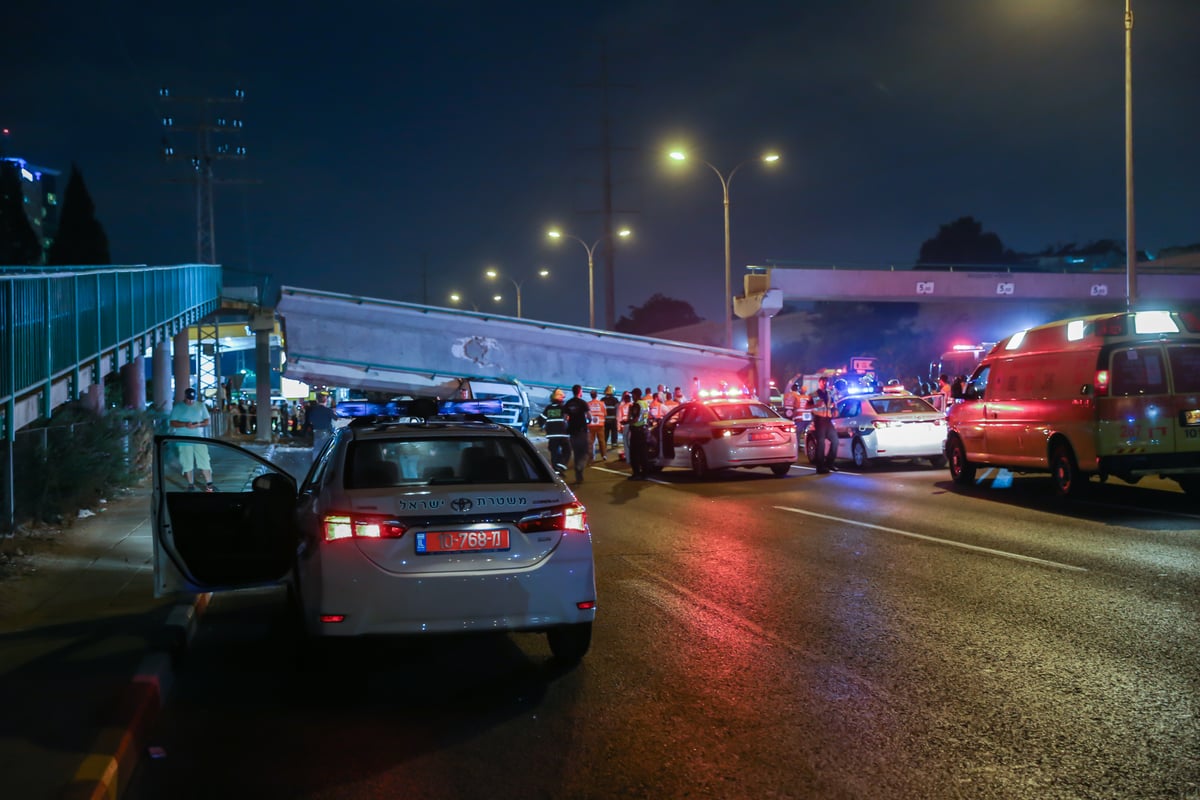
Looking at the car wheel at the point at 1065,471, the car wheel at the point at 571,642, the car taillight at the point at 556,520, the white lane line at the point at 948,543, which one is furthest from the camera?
the car wheel at the point at 1065,471

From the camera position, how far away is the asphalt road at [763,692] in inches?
175

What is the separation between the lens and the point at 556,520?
19.5 feet

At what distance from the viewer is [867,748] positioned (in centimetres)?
468

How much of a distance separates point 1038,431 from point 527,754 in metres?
10.9

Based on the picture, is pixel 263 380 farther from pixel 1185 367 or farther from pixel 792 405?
pixel 1185 367

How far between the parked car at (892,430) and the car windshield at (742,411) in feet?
4.50

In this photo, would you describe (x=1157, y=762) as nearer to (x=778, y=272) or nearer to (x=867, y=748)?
(x=867, y=748)

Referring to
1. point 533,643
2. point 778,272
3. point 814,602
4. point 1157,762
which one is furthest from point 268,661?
point 778,272

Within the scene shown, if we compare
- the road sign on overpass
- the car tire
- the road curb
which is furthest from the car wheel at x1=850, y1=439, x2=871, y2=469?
the road curb

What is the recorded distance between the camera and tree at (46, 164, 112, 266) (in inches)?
2096

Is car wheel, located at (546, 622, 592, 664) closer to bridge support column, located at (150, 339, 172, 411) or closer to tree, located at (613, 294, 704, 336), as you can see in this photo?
bridge support column, located at (150, 339, 172, 411)

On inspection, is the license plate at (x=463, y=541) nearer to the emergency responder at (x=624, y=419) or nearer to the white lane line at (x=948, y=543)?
the white lane line at (x=948, y=543)

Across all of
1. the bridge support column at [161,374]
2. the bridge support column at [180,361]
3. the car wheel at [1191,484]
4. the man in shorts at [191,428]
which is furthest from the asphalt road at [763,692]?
the bridge support column at [180,361]

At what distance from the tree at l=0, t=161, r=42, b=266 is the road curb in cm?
5159
